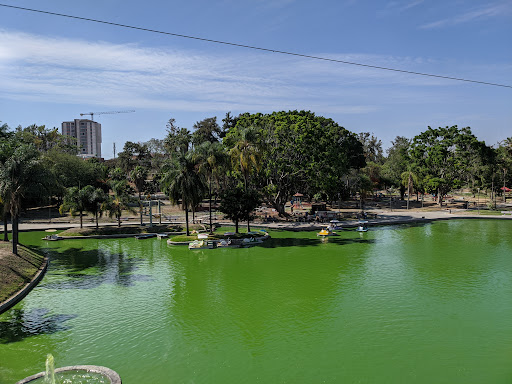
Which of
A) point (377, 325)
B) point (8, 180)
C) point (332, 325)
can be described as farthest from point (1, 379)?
point (8, 180)

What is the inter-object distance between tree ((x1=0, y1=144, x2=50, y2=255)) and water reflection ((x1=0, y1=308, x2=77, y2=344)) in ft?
Answer: 38.5

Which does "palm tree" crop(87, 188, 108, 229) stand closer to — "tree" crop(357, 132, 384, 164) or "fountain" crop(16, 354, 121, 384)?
"fountain" crop(16, 354, 121, 384)

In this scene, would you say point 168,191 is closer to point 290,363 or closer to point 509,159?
point 290,363

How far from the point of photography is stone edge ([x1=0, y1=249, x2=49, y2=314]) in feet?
80.7

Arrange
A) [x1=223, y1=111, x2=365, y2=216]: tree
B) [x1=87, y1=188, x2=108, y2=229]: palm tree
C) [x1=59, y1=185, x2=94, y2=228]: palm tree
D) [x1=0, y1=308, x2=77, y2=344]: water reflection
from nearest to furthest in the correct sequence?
[x1=0, y1=308, x2=77, y2=344]: water reflection
[x1=59, y1=185, x2=94, y2=228]: palm tree
[x1=87, y1=188, x2=108, y2=229]: palm tree
[x1=223, y1=111, x2=365, y2=216]: tree

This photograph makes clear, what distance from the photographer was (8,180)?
32.0 meters

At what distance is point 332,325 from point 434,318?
6242mm

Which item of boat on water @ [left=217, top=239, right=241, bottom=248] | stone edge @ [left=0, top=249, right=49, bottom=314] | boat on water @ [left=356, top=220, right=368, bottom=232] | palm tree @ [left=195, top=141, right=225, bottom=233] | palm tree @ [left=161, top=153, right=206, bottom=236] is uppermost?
palm tree @ [left=195, top=141, right=225, bottom=233]

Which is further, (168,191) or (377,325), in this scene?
(168,191)

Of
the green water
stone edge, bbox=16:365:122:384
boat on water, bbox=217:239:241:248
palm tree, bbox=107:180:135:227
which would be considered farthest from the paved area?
stone edge, bbox=16:365:122:384

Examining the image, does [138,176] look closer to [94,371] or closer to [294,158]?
[294,158]

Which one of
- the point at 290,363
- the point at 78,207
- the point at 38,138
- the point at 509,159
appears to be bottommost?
the point at 290,363

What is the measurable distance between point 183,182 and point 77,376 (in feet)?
103

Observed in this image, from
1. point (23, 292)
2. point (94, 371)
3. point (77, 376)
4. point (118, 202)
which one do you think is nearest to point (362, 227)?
point (118, 202)
